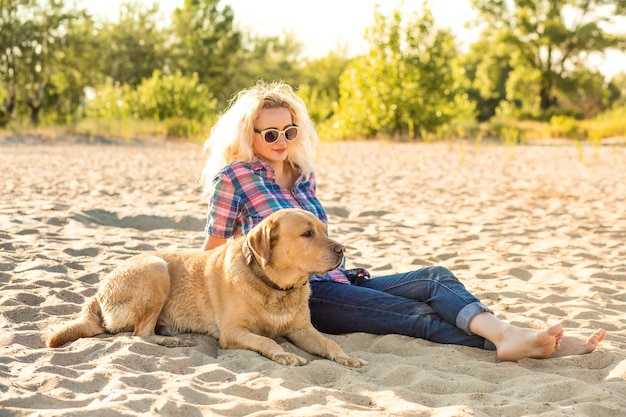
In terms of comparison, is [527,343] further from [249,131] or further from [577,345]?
[249,131]

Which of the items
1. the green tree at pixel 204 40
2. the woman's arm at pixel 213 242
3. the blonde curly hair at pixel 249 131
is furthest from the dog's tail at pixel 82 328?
the green tree at pixel 204 40

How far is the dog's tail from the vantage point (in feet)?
13.9

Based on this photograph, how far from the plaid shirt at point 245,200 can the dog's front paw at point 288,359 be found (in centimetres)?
88

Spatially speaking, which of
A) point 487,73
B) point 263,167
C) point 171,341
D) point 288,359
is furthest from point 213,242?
point 487,73

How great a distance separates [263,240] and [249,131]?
1.22 meters

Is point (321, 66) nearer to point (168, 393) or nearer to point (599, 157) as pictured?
point (599, 157)

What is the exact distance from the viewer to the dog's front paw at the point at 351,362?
4.14 meters

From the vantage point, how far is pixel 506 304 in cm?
552

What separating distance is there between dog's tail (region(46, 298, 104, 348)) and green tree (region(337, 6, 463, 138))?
59.6 ft

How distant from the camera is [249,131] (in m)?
5.13

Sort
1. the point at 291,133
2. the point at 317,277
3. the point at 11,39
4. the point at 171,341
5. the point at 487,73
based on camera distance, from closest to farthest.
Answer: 1. the point at 171,341
2. the point at 317,277
3. the point at 291,133
4. the point at 11,39
5. the point at 487,73

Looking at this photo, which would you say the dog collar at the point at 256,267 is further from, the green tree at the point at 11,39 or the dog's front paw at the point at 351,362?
the green tree at the point at 11,39

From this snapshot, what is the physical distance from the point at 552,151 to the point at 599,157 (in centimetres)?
179

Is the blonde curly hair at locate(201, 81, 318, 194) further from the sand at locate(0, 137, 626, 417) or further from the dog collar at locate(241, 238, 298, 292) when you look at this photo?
the sand at locate(0, 137, 626, 417)
